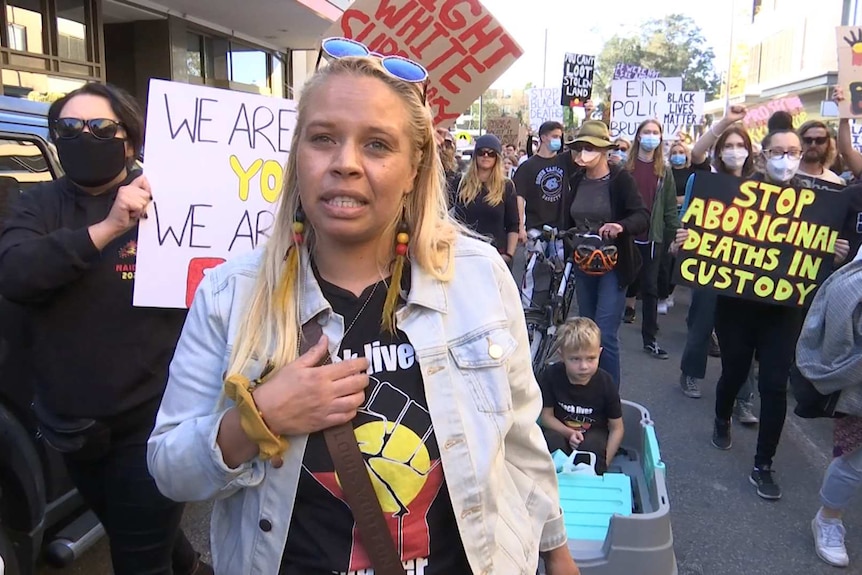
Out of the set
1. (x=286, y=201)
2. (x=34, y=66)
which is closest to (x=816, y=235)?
(x=286, y=201)

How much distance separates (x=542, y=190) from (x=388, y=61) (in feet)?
21.9

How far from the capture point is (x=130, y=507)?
7.84ft

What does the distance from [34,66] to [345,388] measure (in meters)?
10.2

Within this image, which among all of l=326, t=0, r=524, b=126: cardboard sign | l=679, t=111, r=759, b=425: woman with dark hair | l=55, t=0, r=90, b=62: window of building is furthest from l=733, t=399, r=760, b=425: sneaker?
l=55, t=0, r=90, b=62: window of building

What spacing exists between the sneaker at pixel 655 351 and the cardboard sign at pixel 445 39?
391 centimetres

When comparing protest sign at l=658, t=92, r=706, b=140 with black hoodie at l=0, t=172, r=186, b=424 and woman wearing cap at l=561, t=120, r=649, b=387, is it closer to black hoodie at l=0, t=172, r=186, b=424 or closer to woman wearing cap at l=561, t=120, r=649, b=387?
woman wearing cap at l=561, t=120, r=649, b=387

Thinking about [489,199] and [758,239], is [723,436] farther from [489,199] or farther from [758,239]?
[489,199]

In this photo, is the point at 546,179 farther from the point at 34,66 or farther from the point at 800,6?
the point at 800,6

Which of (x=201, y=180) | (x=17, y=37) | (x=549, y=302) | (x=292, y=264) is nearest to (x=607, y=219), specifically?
(x=549, y=302)

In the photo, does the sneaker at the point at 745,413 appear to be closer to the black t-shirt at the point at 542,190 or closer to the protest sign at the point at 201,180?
the black t-shirt at the point at 542,190

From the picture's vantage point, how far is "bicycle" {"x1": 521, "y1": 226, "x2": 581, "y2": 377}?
5.36 m

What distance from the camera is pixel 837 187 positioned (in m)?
5.12

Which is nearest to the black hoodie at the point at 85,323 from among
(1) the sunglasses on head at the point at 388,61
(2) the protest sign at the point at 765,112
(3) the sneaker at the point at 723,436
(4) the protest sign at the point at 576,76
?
(1) the sunglasses on head at the point at 388,61

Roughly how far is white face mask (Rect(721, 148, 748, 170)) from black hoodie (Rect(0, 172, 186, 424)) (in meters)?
4.26
